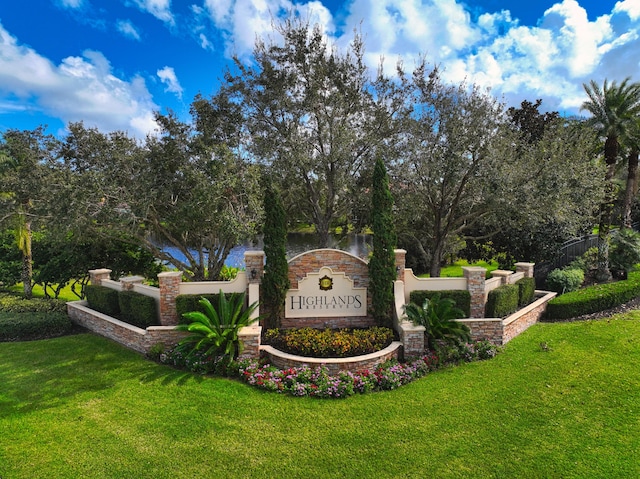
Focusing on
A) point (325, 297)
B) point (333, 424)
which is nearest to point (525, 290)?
point (325, 297)

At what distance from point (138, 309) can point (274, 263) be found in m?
4.10

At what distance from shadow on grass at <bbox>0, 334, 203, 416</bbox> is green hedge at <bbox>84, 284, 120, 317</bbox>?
3.60 feet

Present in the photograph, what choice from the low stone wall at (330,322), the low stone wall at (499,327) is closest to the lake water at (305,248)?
the low stone wall at (330,322)

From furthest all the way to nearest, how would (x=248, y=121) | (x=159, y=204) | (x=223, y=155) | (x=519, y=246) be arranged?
(x=519, y=246) < (x=248, y=121) < (x=159, y=204) < (x=223, y=155)

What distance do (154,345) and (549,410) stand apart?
8.50 meters

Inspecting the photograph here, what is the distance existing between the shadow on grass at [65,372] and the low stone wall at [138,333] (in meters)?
0.25

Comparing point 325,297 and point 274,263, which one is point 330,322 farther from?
point 274,263

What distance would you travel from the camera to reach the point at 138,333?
9.15 metres

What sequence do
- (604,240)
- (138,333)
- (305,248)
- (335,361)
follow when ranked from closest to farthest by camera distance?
(335,361) < (138,333) < (604,240) < (305,248)

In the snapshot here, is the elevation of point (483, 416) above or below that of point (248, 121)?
below

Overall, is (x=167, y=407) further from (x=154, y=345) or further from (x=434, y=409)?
(x=434, y=409)

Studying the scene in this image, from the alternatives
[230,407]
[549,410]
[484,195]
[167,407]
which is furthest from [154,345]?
[484,195]

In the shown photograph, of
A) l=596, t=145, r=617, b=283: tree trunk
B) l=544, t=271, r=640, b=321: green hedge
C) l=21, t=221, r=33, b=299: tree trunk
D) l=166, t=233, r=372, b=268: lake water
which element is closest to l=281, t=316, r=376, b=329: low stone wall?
l=544, t=271, r=640, b=321: green hedge

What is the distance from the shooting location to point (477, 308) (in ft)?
33.1
